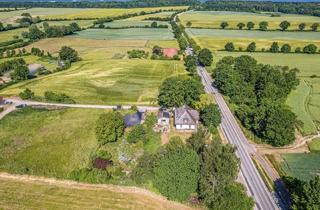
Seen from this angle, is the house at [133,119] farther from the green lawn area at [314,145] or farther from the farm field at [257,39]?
the farm field at [257,39]

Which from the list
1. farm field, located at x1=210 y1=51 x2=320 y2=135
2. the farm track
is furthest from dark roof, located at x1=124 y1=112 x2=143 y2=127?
farm field, located at x1=210 y1=51 x2=320 y2=135

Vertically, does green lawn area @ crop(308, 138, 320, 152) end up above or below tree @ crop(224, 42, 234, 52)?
below

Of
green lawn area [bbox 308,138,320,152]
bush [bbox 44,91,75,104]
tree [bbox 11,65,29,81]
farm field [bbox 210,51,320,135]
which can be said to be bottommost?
farm field [bbox 210,51,320,135]

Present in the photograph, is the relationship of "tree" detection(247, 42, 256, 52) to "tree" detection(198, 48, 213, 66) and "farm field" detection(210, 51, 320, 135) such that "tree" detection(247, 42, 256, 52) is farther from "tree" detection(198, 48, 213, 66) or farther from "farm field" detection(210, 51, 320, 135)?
"tree" detection(198, 48, 213, 66)

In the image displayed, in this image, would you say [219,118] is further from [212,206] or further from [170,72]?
[170,72]

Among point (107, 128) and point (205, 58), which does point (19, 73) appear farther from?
point (205, 58)

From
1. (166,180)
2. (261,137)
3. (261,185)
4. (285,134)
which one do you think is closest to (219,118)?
(261,137)
